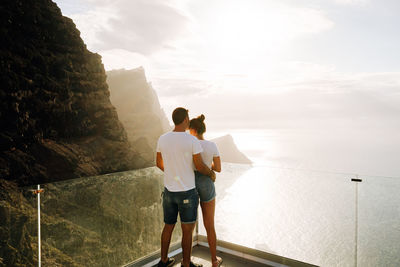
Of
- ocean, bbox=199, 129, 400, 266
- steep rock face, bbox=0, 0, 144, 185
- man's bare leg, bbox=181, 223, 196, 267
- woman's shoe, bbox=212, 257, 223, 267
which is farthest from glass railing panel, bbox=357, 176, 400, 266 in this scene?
steep rock face, bbox=0, 0, 144, 185

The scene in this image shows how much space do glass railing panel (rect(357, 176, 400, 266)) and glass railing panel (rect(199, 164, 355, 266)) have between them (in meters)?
0.09

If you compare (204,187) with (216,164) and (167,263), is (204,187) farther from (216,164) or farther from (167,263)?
(167,263)

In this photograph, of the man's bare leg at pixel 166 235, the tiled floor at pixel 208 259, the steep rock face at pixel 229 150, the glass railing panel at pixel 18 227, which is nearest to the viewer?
the glass railing panel at pixel 18 227

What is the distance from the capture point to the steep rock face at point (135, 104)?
238 feet

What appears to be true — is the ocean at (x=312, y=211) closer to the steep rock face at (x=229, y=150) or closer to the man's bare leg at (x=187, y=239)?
the man's bare leg at (x=187, y=239)

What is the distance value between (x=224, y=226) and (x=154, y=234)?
32.6 inches

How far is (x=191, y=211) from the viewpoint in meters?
2.13

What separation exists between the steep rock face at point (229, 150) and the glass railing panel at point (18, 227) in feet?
321

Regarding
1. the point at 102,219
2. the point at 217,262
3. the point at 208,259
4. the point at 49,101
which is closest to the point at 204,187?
the point at 217,262

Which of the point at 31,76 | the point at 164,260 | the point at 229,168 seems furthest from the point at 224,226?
the point at 31,76

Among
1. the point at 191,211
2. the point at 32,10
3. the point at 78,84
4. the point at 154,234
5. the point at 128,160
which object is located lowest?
the point at 128,160

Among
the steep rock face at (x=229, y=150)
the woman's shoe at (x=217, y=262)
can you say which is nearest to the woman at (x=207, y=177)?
the woman's shoe at (x=217, y=262)

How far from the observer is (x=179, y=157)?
2.05 m

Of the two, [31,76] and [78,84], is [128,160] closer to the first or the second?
[78,84]
